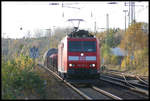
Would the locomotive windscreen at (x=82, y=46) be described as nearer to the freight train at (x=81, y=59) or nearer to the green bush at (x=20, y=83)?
the freight train at (x=81, y=59)

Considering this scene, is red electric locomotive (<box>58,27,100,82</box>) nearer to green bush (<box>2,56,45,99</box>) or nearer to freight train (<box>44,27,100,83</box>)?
freight train (<box>44,27,100,83</box>)

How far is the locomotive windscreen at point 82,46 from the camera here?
2242cm

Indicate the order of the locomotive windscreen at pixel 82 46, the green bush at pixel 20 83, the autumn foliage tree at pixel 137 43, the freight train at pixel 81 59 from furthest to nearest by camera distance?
the autumn foliage tree at pixel 137 43 → the locomotive windscreen at pixel 82 46 → the freight train at pixel 81 59 → the green bush at pixel 20 83

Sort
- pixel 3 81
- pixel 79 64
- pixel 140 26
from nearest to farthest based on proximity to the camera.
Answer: pixel 3 81, pixel 79 64, pixel 140 26

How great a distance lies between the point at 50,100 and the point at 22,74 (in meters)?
4.07

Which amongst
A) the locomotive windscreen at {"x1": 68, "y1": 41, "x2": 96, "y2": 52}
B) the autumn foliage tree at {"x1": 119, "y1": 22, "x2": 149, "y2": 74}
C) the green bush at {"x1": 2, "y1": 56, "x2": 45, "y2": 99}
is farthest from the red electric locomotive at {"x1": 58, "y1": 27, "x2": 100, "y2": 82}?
the autumn foliage tree at {"x1": 119, "y1": 22, "x2": 149, "y2": 74}

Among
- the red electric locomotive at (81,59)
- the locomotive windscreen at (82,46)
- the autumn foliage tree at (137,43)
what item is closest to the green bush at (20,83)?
the red electric locomotive at (81,59)

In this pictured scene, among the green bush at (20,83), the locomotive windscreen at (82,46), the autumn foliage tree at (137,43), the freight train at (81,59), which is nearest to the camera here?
the green bush at (20,83)

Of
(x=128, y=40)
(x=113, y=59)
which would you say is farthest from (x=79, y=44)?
(x=113, y=59)

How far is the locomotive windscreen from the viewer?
22422 millimetres

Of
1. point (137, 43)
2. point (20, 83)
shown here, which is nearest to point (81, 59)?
point (20, 83)

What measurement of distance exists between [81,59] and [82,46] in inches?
34.7

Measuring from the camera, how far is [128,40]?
124 feet

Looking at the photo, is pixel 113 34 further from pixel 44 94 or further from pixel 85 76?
pixel 44 94
